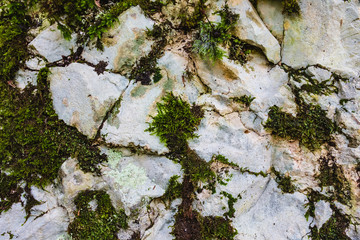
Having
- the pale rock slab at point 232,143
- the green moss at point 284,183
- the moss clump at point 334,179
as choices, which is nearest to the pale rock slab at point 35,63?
the pale rock slab at point 232,143

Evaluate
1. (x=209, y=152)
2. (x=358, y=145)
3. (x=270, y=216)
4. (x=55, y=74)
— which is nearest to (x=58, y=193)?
(x=55, y=74)

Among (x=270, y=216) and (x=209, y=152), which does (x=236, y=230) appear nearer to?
(x=270, y=216)

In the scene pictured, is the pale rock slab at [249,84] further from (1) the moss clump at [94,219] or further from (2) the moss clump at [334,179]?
(1) the moss clump at [94,219]

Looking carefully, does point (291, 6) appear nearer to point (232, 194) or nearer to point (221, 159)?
point (221, 159)

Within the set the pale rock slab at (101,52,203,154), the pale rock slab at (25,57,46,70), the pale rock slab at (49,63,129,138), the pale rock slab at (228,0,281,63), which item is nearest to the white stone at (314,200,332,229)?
the pale rock slab at (228,0,281,63)

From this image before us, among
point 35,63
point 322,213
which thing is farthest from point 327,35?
point 35,63
